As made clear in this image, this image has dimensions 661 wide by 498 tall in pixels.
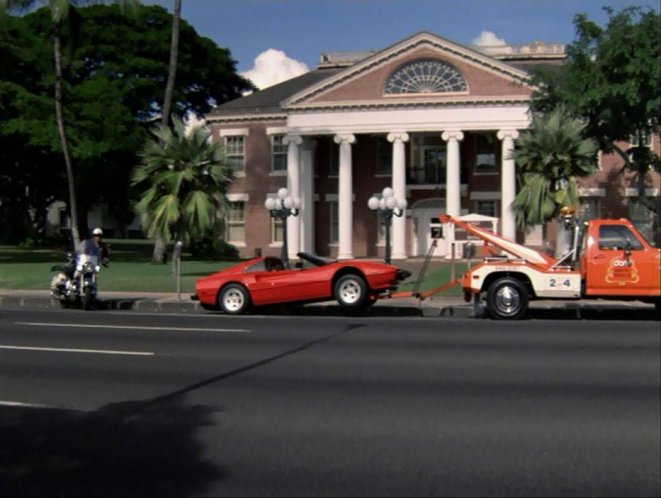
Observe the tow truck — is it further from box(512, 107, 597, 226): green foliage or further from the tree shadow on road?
the tree shadow on road

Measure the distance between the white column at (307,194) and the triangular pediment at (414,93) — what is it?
2.32 metres

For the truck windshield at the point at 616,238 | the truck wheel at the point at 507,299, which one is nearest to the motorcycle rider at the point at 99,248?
the truck wheel at the point at 507,299

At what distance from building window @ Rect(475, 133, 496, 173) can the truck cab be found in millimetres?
25804

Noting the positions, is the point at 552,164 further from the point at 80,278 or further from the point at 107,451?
the point at 107,451

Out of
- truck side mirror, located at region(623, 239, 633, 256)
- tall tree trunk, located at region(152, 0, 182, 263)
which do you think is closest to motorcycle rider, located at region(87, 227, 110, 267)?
truck side mirror, located at region(623, 239, 633, 256)

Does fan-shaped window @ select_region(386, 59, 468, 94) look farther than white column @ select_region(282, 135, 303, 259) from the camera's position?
No

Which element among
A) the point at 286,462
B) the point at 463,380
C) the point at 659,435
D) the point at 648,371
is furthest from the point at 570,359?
the point at 286,462

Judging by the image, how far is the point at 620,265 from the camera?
624 inches

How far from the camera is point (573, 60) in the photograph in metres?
26.3

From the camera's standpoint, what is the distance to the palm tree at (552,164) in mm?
23094

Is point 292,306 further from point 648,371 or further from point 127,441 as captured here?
point 127,441

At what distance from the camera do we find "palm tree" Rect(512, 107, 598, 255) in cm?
2309

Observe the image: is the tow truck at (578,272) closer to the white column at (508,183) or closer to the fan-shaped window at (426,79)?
the white column at (508,183)

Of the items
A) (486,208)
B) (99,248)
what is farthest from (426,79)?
(99,248)
